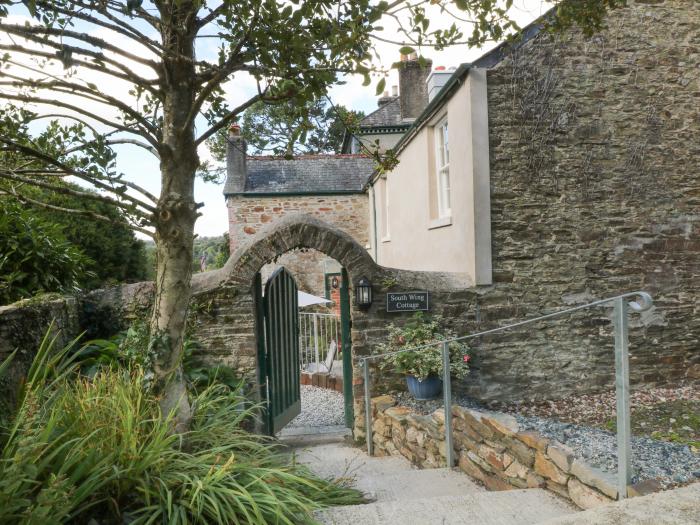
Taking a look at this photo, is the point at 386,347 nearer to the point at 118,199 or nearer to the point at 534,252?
the point at 534,252

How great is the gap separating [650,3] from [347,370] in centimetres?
608

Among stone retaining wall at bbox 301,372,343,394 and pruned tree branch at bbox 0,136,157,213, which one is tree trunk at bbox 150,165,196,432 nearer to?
pruned tree branch at bbox 0,136,157,213

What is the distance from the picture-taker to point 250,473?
2.72 m

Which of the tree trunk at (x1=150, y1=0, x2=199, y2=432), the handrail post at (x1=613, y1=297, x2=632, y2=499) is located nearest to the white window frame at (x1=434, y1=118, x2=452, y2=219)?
the tree trunk at (x1=150, y1=0, x2=199, y2=432)

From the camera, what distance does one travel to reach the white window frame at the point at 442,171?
8.00m

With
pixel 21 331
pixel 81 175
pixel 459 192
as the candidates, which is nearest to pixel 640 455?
pixel 81 175

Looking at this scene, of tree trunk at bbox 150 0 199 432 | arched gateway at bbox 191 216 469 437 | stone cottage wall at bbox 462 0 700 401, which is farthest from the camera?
stone cottage wall at bbox 462 0 700 401

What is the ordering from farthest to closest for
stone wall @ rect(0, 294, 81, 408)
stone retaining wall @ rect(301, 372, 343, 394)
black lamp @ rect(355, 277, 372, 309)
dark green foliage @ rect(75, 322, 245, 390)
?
stone retaining wall @ rect(301, 372, 343, 394) → black lamp @ rect(355, 277, 372, 309) → dark green foliage @ rect(75, 322, 245, 390) → stone wall @ rect(0, 294, 81, 408)

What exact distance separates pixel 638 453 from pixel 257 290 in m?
4.59

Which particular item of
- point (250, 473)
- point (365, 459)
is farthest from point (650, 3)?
point (250, 473)

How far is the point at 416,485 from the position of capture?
395 centimetres

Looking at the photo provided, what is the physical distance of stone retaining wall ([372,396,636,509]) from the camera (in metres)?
2.75

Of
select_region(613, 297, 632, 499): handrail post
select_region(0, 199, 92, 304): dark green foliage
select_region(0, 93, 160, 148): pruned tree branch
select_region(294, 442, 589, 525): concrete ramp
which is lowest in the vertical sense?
select_region(294, 442, 589, 525): concrete ramp

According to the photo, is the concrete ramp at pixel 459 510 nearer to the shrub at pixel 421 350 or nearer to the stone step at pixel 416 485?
the stone step at pixel 416 485
